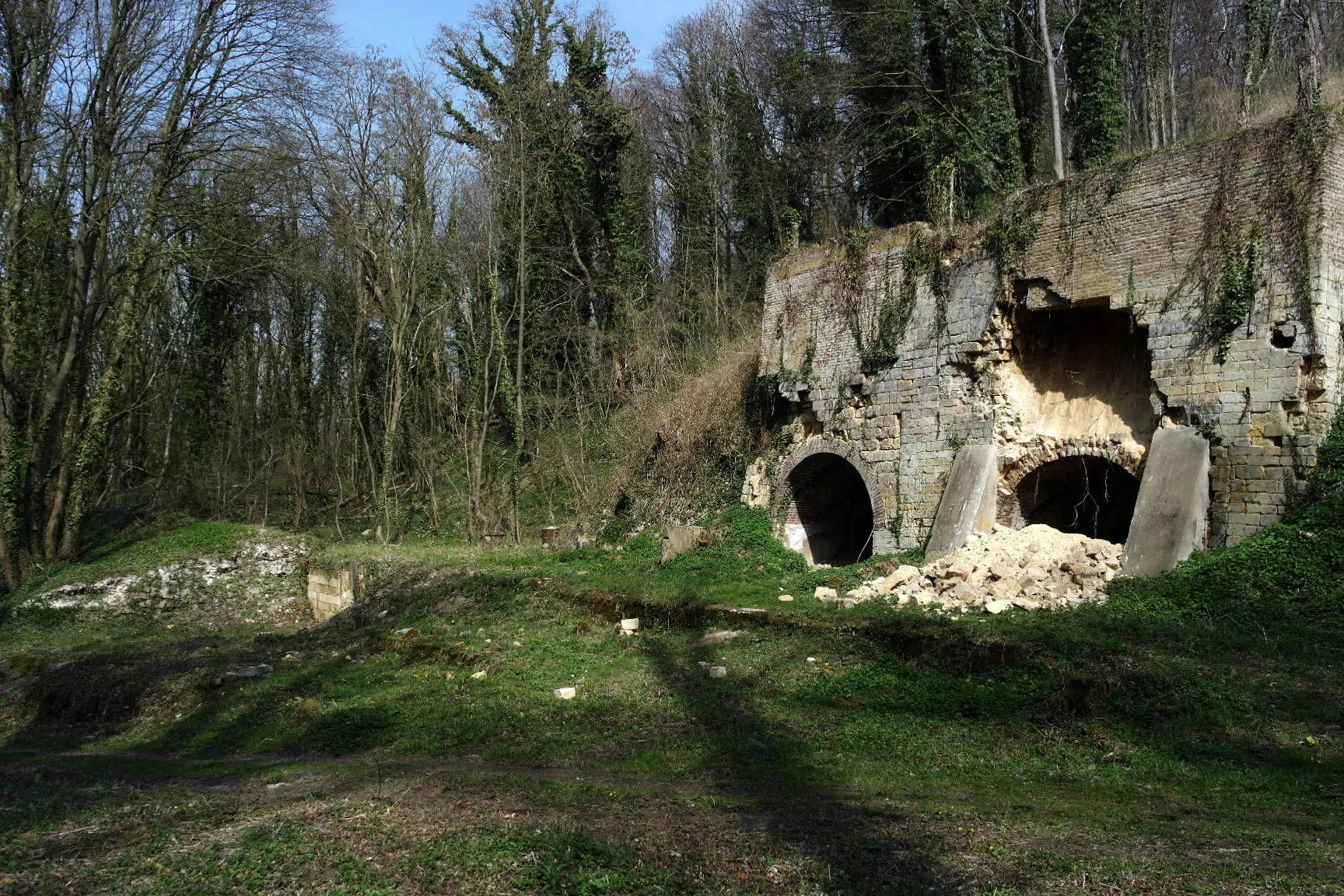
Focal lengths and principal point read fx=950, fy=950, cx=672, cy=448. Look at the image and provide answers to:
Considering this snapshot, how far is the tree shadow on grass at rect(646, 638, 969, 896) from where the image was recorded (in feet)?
14.8

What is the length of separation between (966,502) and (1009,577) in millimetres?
2202

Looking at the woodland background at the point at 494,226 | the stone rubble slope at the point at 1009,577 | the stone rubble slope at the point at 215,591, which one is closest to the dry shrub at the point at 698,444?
the woodland background at the point at 494,226

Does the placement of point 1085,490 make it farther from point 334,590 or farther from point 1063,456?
point 334,590

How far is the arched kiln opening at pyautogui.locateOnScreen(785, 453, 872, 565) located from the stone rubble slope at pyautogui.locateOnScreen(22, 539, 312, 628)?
922 cm

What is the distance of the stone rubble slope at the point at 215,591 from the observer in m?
16.8

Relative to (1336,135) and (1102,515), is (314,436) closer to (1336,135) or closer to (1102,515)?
(1102,515)

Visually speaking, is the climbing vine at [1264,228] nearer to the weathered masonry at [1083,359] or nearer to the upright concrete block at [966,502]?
the weathered masonry at [1083,359]

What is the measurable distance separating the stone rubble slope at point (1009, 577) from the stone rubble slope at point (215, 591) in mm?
10909

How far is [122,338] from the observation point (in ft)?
62.1

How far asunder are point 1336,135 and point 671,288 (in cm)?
1915

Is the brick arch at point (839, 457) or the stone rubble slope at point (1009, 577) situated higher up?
the brick arch at point (839, 457)

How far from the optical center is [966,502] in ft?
43.5

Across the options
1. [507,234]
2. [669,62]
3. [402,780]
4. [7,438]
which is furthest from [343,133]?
[402,780]

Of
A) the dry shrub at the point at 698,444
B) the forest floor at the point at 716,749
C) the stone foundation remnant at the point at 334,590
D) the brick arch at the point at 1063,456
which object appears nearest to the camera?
the forest floor at the point at 716,749
